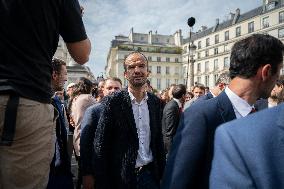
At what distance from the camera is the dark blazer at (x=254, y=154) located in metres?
1.12

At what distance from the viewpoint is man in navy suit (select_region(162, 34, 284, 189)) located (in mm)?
1828

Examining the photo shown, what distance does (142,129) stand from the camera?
341 cm

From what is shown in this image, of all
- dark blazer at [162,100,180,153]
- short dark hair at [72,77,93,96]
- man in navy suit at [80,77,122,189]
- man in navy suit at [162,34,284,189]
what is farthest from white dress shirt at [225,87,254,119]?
dark blazer at [162,100,180,153]

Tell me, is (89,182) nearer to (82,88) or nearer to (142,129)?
(142,129)

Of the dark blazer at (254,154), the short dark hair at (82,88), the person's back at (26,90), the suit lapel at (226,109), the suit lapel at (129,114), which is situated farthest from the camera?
the short dark hair at (82,88)

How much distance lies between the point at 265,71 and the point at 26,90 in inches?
61.3

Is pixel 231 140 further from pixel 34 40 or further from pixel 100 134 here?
pixel 100 134

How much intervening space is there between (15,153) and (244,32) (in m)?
62.0

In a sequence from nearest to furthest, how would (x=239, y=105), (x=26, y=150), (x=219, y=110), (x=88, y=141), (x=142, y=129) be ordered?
(x=26, y=150)
(x=219, y=110)
(x=239, y=105)
(x=142, y=129)
(x=88, y=141)

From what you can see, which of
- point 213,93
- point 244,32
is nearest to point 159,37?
point 244,32

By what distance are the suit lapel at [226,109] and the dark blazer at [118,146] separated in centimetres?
137

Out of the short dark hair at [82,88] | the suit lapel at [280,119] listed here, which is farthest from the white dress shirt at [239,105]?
the short dark hair at [82,88]

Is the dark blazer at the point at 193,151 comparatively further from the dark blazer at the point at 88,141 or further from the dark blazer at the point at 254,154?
the dark blazer at the point at 88,141

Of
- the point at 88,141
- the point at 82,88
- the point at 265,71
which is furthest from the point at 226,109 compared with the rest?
the point at 82,88
